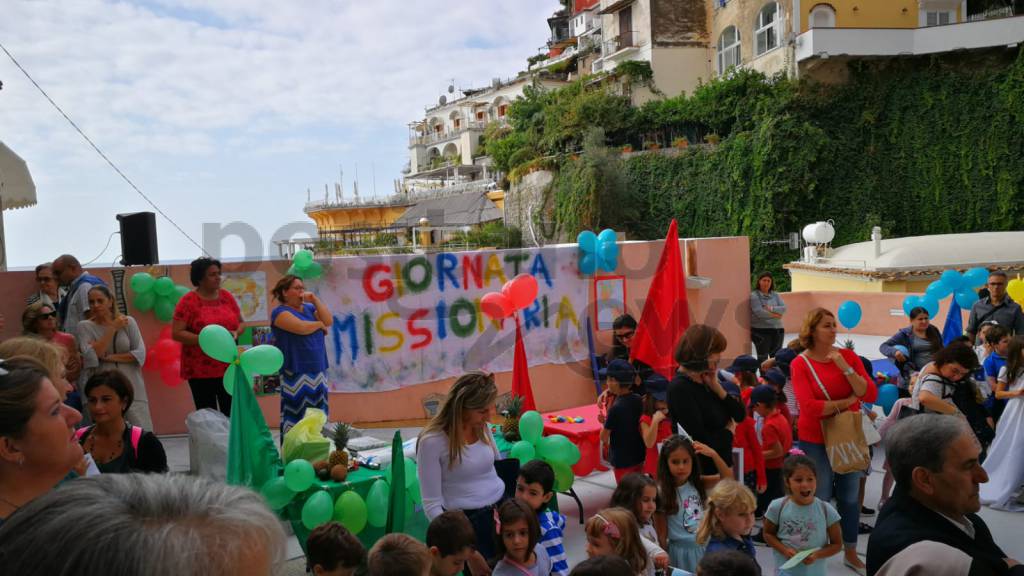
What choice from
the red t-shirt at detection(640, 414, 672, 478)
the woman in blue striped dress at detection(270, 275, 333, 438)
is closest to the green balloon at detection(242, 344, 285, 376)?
the woman in blue striped dress at detection(270, 275, 333, 438)

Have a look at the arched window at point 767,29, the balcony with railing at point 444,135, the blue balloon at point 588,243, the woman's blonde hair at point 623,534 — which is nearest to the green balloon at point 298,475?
the woman's blonde hair at point 623,534

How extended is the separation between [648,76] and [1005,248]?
1858cm

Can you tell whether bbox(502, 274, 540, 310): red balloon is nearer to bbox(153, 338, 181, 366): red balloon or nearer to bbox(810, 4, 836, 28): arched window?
bbox(153, 338, 181, 366): red balloon

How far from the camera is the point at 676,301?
7684mm

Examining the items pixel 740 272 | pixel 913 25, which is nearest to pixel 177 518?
pixel 740 272

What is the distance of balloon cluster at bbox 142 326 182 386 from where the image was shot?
7.76 meters

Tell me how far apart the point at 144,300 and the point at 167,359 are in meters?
0.66

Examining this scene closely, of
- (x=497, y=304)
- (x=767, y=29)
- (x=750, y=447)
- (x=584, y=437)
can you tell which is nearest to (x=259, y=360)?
(x=584, y=437)

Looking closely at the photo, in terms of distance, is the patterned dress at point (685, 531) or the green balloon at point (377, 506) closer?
the patterned dress at point (685, 531)

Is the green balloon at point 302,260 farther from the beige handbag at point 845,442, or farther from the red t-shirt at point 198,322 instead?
the beige handbag at point 845,442

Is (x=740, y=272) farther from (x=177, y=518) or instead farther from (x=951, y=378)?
(x=177, y=518)

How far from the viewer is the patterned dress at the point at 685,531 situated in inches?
171

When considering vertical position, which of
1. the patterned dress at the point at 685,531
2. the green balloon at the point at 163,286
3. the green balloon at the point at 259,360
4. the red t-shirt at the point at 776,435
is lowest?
the patterned dress at the point at 685,531

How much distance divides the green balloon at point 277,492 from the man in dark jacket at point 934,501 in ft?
11.0
